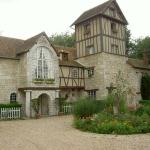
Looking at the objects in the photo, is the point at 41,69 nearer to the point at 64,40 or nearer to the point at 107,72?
the point at 107,72

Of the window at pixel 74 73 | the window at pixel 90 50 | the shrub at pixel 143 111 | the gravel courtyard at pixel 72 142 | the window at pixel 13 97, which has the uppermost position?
the window at pixel 90 50

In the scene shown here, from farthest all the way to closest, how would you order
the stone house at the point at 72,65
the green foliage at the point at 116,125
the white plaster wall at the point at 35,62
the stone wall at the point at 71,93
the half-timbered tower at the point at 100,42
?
the half-timbered tower at the point at 100,42 < the stone wall at the point at 71,93 < the stone house at the point at 72,65 < the white plaster wall at the point at 35,62 < the green foliage at the point at 116,125

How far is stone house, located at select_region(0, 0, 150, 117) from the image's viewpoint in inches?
946

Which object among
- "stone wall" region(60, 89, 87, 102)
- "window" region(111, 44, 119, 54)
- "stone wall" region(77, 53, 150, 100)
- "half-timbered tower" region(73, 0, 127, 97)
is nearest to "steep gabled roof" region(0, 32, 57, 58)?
"half-timbered tower" region(73, 0, 127, 97)

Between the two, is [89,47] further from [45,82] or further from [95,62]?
[45,82]

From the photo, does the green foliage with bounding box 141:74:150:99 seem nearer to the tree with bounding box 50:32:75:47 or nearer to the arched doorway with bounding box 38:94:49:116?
the arched doorway with bounding box 38:94:49:116

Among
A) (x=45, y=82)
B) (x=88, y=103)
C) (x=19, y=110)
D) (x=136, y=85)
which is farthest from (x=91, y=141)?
(x=136, y=85)

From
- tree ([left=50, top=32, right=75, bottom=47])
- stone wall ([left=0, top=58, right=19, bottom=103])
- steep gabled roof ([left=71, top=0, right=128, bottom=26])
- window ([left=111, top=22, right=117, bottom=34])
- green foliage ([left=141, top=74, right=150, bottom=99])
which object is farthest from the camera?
tree ([left=50, top=32, right=75, bottom=47])

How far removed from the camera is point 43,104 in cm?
2611

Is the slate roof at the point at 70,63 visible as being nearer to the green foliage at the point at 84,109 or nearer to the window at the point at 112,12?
the window at the point at 112,12

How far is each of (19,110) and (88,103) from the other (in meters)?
8.00

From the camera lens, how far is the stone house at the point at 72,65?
78.8 ft

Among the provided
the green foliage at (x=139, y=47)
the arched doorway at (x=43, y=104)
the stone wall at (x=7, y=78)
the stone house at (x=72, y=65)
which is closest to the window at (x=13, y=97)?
the stone house at (x=72, y=65)

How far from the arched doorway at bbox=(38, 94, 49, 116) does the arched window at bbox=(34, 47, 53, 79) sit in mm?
2095
